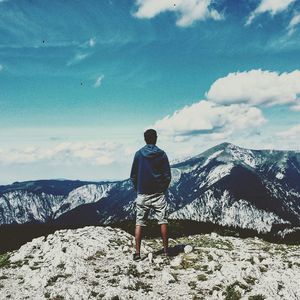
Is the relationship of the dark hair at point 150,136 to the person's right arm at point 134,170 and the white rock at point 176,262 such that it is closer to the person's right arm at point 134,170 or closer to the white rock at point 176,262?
the person's right arm at point 134,170

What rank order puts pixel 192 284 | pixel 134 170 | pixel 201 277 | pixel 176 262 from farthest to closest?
pixel 134 170 < pixel 176 262 < pixel 201 277 < pixel 192 284

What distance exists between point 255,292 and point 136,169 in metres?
6.75

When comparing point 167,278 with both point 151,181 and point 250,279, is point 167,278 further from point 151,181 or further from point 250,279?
point 151,181

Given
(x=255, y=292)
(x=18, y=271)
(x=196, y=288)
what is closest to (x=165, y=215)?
(x=196, y=288)

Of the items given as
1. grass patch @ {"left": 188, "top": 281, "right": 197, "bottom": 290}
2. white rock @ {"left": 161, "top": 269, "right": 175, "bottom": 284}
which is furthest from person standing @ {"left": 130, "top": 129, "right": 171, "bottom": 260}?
grass patch @ {"left": 188, "top": 281, "right": 197, "bottom": 290}

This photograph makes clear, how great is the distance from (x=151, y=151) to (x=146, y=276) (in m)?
4.95

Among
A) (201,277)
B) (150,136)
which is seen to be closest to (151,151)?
(150,136)

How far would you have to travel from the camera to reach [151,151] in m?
14.2

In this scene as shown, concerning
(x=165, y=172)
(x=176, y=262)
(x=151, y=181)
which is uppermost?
(x=165, y=172)

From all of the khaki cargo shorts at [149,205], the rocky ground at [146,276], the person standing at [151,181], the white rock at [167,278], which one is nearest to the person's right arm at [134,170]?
the person standing at [151,181]

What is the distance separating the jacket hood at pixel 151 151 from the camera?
46.5 feet

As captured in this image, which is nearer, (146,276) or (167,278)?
(167,278)

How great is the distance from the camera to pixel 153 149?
14.3 meters

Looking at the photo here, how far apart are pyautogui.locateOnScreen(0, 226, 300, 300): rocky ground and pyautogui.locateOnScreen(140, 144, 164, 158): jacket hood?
4.31m
